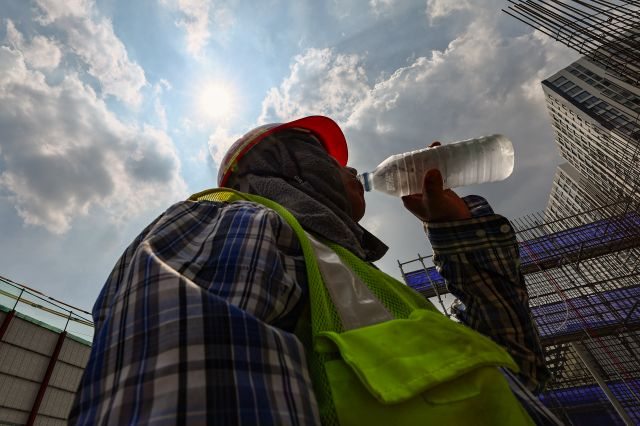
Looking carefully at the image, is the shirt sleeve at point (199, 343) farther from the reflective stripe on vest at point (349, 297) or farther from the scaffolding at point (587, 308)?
the scaffolding at point (587, 308)

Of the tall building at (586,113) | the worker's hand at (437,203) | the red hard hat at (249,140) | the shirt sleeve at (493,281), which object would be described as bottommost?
the shirt sleeve at (493,281)

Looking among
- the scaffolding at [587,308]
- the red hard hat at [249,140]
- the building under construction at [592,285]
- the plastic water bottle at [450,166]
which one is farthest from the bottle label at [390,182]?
the scaffolding at [587,308]

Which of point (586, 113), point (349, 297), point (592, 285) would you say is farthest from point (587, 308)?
point (586, 113)

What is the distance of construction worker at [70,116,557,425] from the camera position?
0.51 meters

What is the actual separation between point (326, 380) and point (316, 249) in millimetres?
409

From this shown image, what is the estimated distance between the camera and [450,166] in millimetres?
3713

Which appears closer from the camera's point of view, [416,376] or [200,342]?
[200,342]

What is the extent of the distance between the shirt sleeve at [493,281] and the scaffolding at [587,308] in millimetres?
11867

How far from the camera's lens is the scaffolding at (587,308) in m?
10.7

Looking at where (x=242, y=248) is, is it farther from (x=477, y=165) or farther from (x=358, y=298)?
(x=477, y=165)

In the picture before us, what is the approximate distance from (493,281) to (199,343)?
1.60m

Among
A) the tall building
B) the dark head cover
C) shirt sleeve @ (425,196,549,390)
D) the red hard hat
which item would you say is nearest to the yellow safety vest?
the dark head cover

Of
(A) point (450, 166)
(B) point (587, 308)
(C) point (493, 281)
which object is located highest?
(B) point (587, 308)

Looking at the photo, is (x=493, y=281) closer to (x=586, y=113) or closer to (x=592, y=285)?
(x=592, y=285)
